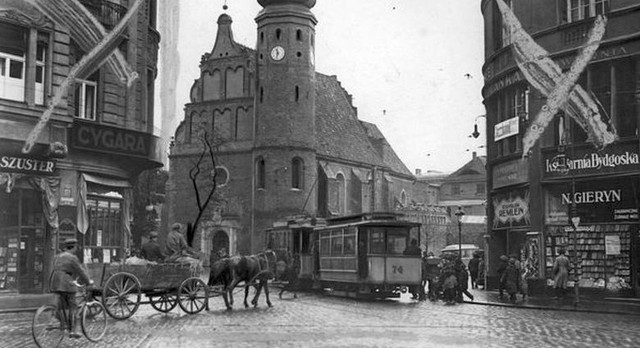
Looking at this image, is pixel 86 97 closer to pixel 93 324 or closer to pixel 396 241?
pixel 396 241

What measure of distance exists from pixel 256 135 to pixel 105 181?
28.3 meters

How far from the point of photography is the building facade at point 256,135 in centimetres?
5291

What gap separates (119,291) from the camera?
15867 mm

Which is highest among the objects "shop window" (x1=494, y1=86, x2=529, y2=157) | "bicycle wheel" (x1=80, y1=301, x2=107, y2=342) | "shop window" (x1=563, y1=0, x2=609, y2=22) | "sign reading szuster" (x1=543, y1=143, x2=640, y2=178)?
"shop window" (x1=563, y1=0, x2=609, y2=22)

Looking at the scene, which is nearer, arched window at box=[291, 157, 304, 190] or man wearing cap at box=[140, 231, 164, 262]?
man wearing cap at box=[140, 231, 164, 262]

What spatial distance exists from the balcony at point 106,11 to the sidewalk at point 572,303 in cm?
1460

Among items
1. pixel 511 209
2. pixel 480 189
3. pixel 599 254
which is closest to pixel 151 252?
pixel 599 254

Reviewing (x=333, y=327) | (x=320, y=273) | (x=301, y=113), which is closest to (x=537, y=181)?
(x=320, y=273)

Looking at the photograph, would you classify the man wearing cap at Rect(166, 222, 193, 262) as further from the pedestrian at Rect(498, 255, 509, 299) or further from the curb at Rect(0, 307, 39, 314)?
the pedestrian at Rect(498, 255, 509, 299)

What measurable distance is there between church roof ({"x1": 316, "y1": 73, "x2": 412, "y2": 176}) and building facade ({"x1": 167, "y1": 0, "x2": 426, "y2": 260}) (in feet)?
11.5

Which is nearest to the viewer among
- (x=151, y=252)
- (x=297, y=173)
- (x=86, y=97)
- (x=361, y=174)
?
(x=151, y=252)

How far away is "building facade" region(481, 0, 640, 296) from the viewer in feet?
77.0

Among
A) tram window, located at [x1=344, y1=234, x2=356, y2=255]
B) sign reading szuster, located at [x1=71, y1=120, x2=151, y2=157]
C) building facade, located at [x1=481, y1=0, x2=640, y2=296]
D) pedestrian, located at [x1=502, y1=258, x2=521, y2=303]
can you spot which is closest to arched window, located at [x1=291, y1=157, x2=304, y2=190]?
building facade, located at [x1=481, y1=0, x2=640, y2=296]

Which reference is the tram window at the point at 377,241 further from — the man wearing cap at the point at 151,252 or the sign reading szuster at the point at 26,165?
the sign reading szuster at the point at 26,165
